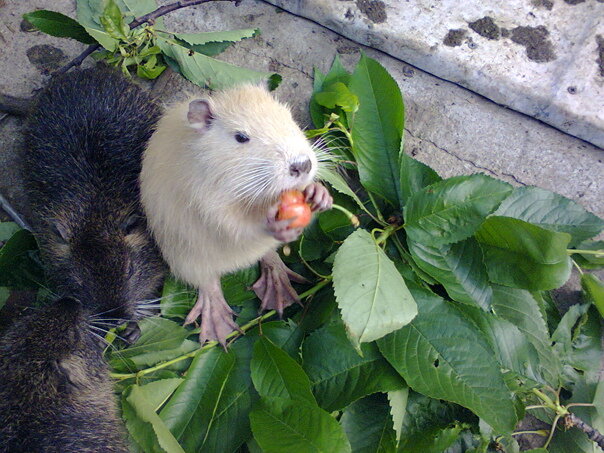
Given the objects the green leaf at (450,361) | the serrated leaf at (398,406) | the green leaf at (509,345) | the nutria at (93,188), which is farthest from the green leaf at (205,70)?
the serrated leaf at (398,406)

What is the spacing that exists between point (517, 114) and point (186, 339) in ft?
7.94

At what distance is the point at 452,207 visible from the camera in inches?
98.8

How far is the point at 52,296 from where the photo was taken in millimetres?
2992

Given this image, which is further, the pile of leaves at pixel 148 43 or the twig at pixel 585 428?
the pile of leaves at pixel 148 43

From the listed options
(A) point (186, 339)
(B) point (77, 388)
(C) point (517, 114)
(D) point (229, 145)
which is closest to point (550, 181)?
(C) point (517, 114)

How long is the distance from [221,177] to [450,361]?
4.18 feet

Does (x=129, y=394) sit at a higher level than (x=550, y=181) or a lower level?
lower

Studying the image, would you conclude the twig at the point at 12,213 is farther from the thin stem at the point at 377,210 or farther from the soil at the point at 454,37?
the soil at the point at 454,37

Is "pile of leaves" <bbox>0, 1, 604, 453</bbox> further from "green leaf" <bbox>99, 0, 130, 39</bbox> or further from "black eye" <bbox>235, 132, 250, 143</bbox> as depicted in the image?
"green leaf" <bbox>99, 0, 130, 39</bbox>

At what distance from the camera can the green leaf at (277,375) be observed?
2.39 m

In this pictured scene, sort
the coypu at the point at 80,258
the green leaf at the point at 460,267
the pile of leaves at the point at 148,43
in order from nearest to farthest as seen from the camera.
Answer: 1. the coypu at the point at 80,258
2. the green leaf at the point at 460,267
3. the pile of leaves at the point at 148,43

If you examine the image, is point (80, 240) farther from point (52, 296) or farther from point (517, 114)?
point (517, 114)

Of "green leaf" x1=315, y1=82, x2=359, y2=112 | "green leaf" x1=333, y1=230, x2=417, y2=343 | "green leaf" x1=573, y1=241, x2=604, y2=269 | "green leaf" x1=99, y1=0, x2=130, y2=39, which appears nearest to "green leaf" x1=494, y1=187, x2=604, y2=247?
"green leaf" x1=573, y1=241, x2=604, y2=269

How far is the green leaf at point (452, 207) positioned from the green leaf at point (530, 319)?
48 centimetres
